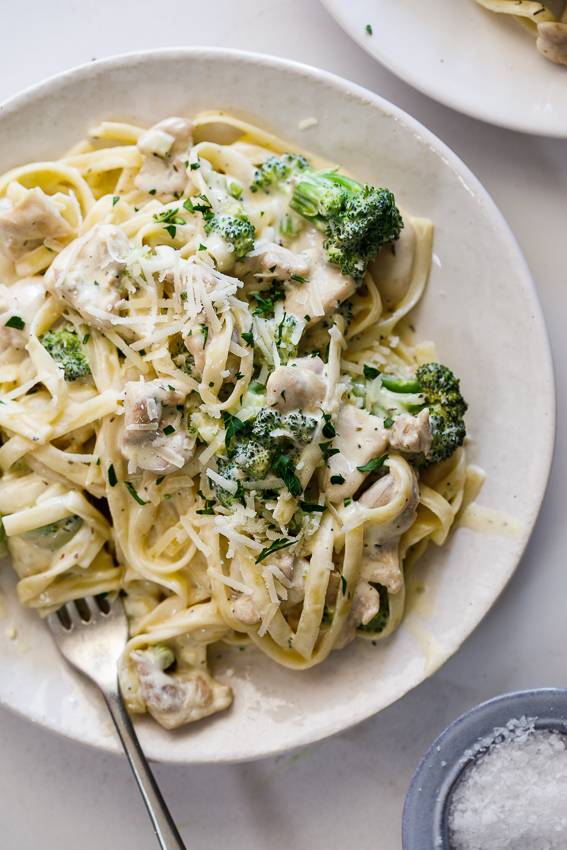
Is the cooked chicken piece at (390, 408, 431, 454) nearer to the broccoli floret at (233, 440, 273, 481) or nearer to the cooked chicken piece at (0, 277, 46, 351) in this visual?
the broccoli floret at (233, 440, 273, 481)

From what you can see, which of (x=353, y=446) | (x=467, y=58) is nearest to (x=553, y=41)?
(x=467, y=58)

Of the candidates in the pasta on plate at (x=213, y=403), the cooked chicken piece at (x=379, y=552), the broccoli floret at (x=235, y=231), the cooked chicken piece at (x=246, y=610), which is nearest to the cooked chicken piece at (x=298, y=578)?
the pasta on plate at (x=213, y=403)

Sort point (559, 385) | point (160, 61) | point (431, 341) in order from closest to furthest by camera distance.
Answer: point (160, 61) < point (431, 341) < point (559, 385)

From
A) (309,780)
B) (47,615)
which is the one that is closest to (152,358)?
(47,615)

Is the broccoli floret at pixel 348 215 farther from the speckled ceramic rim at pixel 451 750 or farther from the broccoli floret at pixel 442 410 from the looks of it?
the speckled ceramic rim at pixel 451 750

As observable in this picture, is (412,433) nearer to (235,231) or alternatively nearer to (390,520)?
(390,520)

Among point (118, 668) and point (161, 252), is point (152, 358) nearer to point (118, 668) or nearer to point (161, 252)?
point (161, 252)

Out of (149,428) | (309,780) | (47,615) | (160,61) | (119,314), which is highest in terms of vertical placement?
(160,61)
